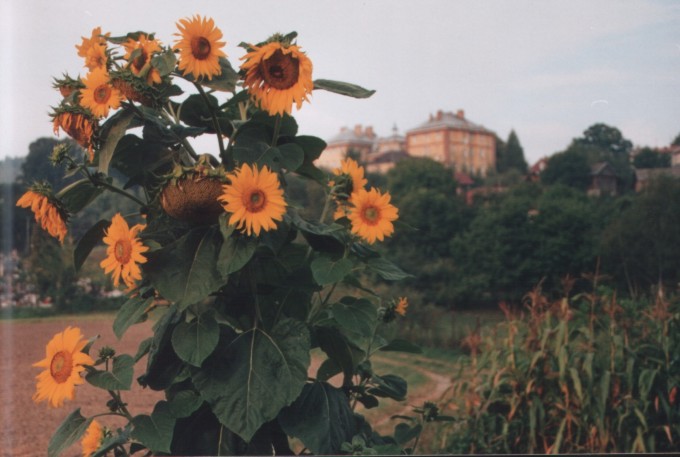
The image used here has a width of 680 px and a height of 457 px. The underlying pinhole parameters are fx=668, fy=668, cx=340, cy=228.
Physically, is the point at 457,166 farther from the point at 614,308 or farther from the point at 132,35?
the point at 132,35

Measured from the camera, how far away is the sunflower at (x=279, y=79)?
2.95 ft

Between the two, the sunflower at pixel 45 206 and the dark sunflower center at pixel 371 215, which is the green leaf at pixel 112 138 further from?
the dark sunflower center at pixel 371 215

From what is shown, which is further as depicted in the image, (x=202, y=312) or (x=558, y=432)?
(x=558, y=432)

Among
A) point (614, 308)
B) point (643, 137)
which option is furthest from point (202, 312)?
point (643, 137)

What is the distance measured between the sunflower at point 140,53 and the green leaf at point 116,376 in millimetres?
402

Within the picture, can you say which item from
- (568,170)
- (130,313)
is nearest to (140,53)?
(130,313)

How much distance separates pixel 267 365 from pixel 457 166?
173 cm

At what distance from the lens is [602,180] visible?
262 centimetres

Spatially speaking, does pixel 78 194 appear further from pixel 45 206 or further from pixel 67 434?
pixel 67 434

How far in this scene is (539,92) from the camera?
232cm

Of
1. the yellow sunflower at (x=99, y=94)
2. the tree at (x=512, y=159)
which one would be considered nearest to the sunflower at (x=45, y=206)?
the yellow sunflower at (x=99, y=94)

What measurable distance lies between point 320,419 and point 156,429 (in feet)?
0.75

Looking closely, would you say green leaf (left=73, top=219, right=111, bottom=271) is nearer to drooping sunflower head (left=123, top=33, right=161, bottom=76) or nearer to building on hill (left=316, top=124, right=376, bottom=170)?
drooping sunflower head (left=123, top=33, right=161, bottom=76)

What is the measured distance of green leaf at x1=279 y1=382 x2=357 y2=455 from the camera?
0.93 meters
